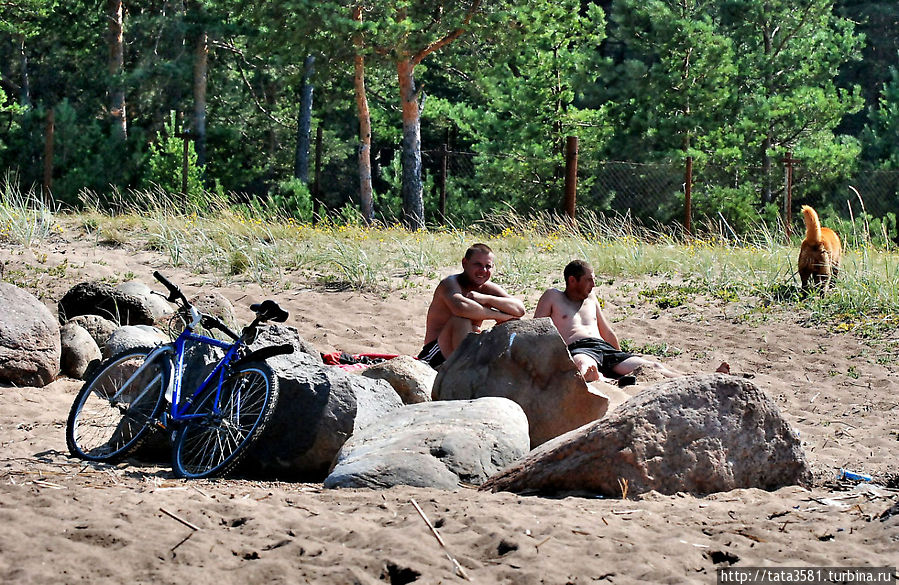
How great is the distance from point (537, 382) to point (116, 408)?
217 cm

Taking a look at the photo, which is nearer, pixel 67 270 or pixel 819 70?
pixel 67 270

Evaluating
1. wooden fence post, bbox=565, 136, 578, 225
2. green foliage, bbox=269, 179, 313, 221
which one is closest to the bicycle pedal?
wooden fence post, bbox=565, 136, 578, 225

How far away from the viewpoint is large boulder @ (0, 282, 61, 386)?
6.23 metres

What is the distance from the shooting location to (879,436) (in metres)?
5.73

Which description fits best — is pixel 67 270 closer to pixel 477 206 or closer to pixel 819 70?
pixel 477 206

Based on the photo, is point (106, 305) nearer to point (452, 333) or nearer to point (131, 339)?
point (131, 339)

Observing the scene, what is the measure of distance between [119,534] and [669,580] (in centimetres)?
161

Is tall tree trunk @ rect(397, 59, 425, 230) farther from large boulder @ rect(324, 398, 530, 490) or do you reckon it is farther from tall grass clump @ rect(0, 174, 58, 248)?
large boulder @ rect(324, 398, 530, 490)

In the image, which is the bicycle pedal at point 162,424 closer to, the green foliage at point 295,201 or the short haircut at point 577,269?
the short haircut at point 577,269

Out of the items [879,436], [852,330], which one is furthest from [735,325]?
[879,436]

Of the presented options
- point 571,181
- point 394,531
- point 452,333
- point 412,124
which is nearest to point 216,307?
point 452,333

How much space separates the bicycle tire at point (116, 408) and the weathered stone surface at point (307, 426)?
58cm

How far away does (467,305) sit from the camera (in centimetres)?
690

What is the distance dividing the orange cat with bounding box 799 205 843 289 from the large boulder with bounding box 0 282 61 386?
6.42m
